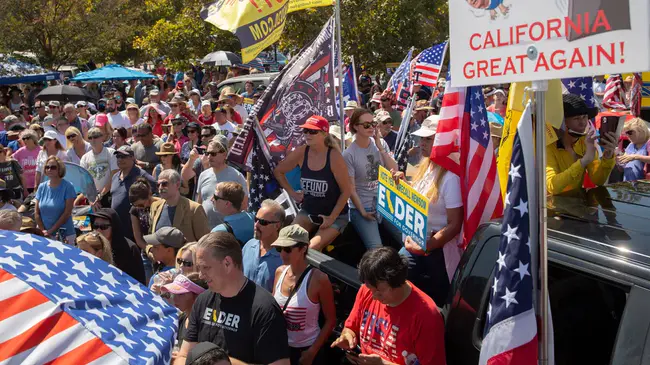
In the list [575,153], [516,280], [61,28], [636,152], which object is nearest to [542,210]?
[516,280]

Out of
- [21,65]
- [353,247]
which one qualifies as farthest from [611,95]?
[21,65]

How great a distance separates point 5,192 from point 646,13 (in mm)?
7644

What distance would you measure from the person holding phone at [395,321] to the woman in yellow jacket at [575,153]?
1.20 m

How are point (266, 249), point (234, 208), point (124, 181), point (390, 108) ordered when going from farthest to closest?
point (390, 108), point (124, 181), point (234, 208), point (266, 249)

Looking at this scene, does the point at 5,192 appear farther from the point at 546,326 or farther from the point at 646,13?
the point at 646,13

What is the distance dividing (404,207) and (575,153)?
3.91ft

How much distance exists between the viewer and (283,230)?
4.49 m

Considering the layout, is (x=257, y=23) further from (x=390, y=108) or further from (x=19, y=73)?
(x=19, y=73)

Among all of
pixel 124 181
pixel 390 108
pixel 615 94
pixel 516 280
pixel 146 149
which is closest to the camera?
pixel 516 280

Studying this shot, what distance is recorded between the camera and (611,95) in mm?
9781

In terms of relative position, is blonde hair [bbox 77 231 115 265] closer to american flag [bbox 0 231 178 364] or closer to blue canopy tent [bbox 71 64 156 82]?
american flag [bbox 0 231 178 364]

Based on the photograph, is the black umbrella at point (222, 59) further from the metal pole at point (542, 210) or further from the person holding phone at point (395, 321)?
the metal pole at point (542, 210)

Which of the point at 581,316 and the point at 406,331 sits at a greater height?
the point at 581,316

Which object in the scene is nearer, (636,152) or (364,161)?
(364,161)
